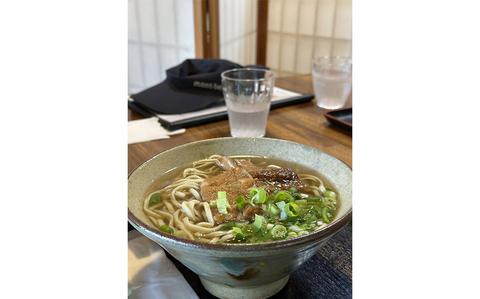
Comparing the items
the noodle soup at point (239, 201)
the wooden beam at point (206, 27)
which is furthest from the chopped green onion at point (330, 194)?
the wooden beam at point (206, 27)

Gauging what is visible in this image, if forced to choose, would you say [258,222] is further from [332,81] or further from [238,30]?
[238,30]

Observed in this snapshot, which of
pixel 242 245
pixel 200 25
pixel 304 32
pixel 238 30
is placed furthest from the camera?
pixel 238 30

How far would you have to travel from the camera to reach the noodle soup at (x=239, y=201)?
0.75m

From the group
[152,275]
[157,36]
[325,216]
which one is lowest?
[152,275]

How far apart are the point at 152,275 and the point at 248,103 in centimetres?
81

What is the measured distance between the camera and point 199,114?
161 cm

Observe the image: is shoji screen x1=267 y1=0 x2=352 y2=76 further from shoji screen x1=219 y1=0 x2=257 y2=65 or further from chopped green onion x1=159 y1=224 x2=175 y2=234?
chopped green onion x1=159 y1=224 x2=175 y2=234

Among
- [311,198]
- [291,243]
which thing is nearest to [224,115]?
[311,198]

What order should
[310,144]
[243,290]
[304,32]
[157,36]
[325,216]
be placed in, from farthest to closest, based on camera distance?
[304,32], [157,36], [310,144], [325,216], [243,290]

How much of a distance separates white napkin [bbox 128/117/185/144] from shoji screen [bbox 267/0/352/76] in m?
2.79

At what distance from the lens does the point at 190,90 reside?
5.77 feet

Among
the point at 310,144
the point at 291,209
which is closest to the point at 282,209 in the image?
the point at 291,209
